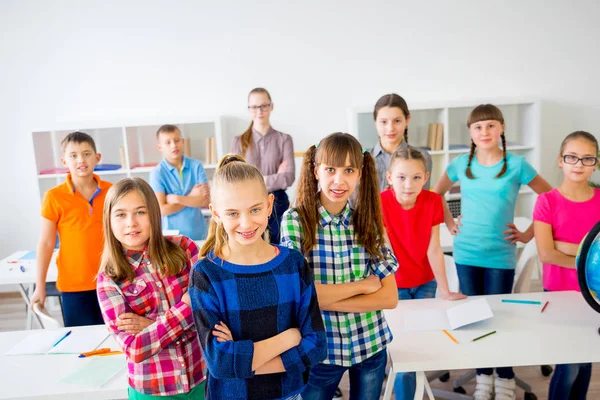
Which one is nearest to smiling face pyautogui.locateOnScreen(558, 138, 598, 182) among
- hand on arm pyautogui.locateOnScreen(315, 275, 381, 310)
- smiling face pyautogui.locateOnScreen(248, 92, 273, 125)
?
hand on arm pyautogui.locateOnScreen(315, 275, 381, 310)

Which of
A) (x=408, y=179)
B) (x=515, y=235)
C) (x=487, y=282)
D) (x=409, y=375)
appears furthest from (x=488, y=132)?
(x=409, y=375)

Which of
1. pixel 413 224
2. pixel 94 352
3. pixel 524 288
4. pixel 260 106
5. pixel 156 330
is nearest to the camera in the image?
pixel 156 330

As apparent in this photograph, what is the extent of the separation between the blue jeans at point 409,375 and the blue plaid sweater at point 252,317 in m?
0.89

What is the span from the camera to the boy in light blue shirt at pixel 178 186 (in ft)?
10.7

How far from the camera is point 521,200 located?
5.15m

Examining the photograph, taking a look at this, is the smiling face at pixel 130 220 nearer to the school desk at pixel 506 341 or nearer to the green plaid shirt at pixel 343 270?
the green plaid shirt at pixel 343 270

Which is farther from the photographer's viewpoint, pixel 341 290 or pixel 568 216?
pixel 568 216

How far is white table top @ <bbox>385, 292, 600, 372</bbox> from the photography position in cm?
171

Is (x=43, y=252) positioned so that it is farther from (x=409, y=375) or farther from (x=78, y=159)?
(x=409, y=375)

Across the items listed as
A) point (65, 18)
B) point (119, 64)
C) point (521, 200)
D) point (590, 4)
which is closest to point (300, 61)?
point (119, 64)

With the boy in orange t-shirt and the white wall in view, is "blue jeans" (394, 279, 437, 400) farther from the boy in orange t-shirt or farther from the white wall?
the white wall

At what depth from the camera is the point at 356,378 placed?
5.69ft

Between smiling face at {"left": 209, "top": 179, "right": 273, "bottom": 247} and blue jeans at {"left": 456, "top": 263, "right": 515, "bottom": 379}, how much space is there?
5.43 feet

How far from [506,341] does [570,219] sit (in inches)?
29.1
